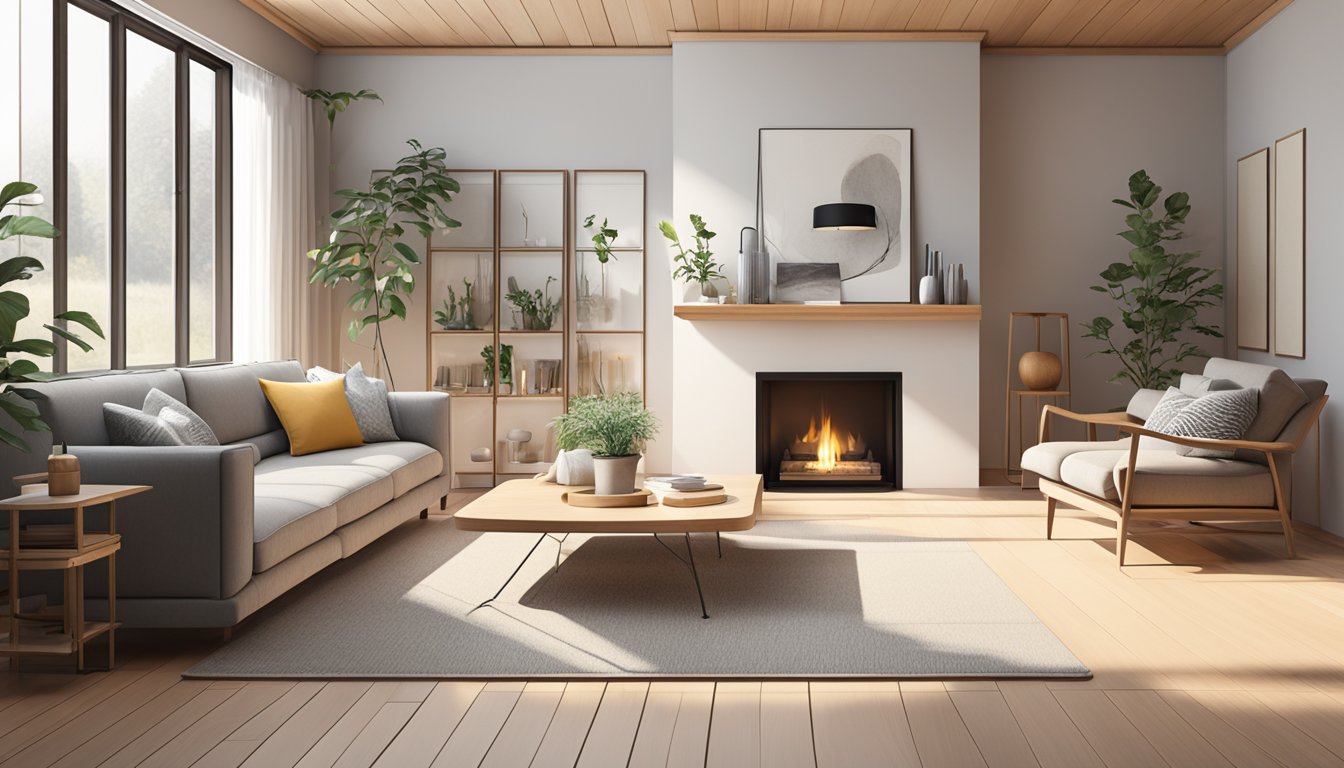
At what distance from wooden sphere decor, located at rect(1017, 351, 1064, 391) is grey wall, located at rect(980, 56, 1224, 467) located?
0.45 meters

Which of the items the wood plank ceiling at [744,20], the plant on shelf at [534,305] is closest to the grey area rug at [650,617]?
the plant on shelf at [534,305]

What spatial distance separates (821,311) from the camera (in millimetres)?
6785

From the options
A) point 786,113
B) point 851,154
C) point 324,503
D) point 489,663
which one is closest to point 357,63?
point 786,113

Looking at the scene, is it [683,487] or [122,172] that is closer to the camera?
[683,487]

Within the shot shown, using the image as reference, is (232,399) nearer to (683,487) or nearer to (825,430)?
(683,487)

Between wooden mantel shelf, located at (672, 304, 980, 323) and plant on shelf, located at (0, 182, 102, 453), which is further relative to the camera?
wooden mantel shelf, located at (672, 304, 980, 323)

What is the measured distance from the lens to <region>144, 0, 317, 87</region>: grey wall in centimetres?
568

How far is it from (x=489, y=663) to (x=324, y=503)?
119cm

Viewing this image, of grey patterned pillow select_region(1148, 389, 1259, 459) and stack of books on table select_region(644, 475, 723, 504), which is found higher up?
grey patterned pillow select_region(1148, 389, 1259, 459)

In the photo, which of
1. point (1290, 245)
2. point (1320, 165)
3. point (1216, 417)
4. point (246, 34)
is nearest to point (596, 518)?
point (1216, 417)

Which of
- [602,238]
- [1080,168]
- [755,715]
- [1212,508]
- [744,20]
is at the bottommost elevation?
[755,715]

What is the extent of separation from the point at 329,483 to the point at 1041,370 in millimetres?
4483

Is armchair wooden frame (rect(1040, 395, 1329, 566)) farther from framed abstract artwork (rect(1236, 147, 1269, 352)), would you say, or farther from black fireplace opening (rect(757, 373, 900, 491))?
black fireplace opening (rect(757, 373, 900, 491))

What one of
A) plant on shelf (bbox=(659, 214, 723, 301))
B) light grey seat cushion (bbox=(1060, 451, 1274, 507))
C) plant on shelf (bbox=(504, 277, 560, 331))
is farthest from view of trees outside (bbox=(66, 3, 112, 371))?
light grey seat cushion (bbox=(1060, 451, 1274, 507))
